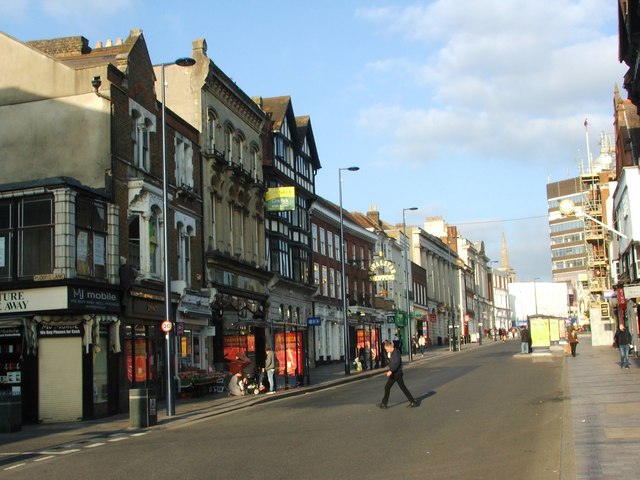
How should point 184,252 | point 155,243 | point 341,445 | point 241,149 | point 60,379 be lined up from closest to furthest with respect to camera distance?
point 341,445 → point 60,379 → point 155,243 → point 184,252 → point 241,149

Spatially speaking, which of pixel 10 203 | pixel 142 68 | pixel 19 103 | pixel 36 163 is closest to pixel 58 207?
pixel 10 203

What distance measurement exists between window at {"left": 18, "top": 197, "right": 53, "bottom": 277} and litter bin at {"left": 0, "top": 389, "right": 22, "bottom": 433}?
456 centimetres

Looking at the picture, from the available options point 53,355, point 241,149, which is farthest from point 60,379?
point 241,149

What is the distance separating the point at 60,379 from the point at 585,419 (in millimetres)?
14480

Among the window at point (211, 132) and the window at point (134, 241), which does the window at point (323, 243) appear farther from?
the window at point (134, 241)

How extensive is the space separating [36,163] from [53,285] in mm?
5061

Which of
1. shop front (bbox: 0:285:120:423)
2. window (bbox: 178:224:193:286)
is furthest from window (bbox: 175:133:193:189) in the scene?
shop front (bbox: 0:285:120:423)

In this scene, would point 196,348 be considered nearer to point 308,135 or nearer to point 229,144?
point 229,144

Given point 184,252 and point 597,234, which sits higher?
point 597,234

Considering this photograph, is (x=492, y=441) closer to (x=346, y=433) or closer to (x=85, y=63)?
(x=346, y=433)

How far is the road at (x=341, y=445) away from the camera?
11.3 metres

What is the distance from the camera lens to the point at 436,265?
9569 cm

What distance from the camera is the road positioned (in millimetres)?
11320

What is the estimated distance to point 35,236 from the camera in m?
22.5
